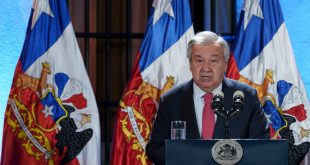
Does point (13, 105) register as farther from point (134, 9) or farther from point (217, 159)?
point (217, 159)

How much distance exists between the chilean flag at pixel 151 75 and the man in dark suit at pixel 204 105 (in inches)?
37.5

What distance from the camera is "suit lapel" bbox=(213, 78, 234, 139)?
114 inches

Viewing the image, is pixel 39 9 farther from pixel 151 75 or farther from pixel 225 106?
pixel 225 106

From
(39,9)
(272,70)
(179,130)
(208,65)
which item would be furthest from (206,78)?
(39,9)

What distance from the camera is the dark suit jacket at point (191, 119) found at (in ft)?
9.62

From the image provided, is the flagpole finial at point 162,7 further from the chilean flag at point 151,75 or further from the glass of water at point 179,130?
the glass of water at point 179,130

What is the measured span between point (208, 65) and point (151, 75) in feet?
3.71

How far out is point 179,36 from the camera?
13.8 feet

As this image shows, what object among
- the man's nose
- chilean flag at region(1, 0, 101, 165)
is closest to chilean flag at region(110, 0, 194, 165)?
chilean flag at region(1, 0, 101, 165)

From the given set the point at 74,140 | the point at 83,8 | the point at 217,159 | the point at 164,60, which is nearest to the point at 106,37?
the point at 83,8

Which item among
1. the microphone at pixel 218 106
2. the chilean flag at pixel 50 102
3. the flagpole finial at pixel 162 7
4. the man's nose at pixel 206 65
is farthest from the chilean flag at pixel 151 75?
the microphone at pixel 218 106

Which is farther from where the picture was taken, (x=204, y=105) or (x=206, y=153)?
(x=204, y=105)

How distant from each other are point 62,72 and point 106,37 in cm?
83

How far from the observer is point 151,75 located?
13.6 feet
